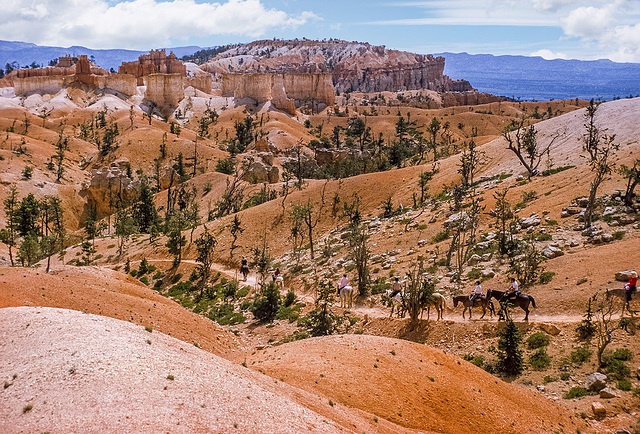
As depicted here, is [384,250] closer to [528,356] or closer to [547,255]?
[547,255]

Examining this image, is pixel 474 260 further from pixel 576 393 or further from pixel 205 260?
pixel 205 260

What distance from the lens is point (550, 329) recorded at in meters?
17.8

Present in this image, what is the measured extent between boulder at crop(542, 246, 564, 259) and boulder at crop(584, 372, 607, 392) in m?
8.86

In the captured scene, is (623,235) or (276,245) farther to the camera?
(276,245)

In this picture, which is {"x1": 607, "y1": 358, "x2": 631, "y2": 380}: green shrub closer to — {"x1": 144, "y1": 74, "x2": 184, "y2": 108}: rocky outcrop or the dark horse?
the dark horse

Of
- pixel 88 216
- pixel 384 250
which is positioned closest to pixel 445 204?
pixel 384 250

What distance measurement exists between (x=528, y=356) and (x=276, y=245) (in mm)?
23044

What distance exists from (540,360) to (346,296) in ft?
32.2

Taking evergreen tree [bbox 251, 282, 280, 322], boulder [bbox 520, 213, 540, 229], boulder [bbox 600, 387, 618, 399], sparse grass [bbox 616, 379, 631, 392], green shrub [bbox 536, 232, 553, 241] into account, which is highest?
boulder [bbox 520, 213, 540, 229]

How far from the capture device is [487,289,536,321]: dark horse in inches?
736

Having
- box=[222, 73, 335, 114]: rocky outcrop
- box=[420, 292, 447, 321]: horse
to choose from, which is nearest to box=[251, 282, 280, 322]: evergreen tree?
box=[420, 292, 447, 321]: horse

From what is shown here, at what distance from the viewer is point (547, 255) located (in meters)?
23.1

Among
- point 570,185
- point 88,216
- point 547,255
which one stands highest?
point 570,185

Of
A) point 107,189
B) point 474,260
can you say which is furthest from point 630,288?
point 107,189
